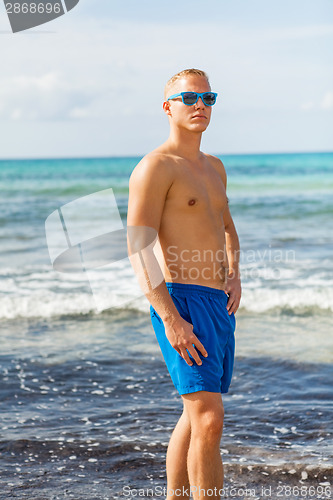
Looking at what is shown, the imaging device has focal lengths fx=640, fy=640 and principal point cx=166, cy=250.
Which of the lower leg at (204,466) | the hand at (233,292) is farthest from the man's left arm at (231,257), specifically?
the lower leg at (204,466)

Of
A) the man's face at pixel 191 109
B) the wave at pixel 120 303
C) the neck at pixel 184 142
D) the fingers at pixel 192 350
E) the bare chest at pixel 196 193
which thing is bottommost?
the wave at pixel 120 303

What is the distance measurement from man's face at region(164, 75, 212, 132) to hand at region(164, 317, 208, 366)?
0.90 meters

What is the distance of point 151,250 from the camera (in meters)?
2.83

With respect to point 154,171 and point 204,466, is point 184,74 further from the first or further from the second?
point 204,466

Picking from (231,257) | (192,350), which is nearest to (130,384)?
(231,257)

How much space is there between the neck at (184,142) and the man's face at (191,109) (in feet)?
0.13

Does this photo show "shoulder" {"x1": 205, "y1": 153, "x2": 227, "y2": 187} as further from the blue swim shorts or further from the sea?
the sea

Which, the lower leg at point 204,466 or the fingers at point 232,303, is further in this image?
the fingers at point 232,303

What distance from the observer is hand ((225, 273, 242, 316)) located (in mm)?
3204

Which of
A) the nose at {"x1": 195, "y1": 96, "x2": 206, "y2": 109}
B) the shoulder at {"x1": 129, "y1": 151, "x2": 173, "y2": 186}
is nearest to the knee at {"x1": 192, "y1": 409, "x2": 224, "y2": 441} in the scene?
the shoulder at {"x1": 129, "y1": 151, "x2": 173, "y2": 186}

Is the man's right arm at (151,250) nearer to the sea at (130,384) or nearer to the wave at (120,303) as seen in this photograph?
the sea at (130,384)

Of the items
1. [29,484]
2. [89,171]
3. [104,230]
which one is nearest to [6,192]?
[104,230]

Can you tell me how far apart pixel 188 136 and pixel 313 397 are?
289 centimetres

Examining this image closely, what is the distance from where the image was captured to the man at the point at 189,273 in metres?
2.81
